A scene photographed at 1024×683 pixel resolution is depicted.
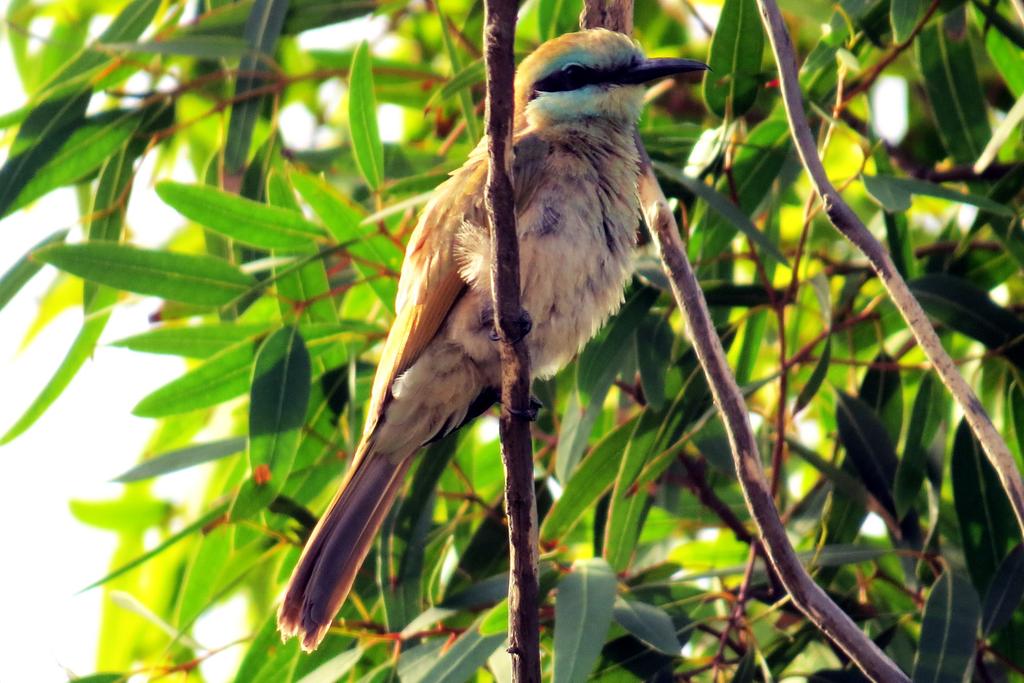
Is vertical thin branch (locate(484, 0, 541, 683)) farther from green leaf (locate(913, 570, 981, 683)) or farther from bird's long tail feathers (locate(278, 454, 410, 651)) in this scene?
green leaf (locate(913, 570, 981, 683))

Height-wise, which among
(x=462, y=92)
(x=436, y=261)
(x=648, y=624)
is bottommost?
(x=648, y=624)

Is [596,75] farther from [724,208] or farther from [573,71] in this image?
[724,208]

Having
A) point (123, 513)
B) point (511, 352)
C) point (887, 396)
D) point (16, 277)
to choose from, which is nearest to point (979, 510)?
point (887, 396)

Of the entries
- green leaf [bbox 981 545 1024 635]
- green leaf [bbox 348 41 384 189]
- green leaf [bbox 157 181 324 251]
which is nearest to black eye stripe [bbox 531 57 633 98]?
green leaf [bbox 348 41 384 189]

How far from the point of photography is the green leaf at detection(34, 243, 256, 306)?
2713mm

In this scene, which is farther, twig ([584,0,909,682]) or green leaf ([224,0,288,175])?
green leaf ([224,0,288,175])

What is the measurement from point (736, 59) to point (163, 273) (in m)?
1.28

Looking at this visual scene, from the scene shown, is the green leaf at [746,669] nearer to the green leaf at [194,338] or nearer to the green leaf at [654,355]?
the green leaf at [654,355]

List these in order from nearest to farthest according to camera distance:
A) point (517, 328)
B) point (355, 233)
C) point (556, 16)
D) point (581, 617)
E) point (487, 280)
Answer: point (517, 328)
point (581, 617)
point (487, 280)
point (355, 233)
point (556, 16)

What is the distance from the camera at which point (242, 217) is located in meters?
2.77

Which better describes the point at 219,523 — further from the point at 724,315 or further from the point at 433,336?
the point at 724,315

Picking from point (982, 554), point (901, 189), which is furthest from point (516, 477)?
point (982, 554)

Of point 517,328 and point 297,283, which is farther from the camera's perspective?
point 297,283

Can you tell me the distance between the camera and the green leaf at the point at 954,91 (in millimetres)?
2912
